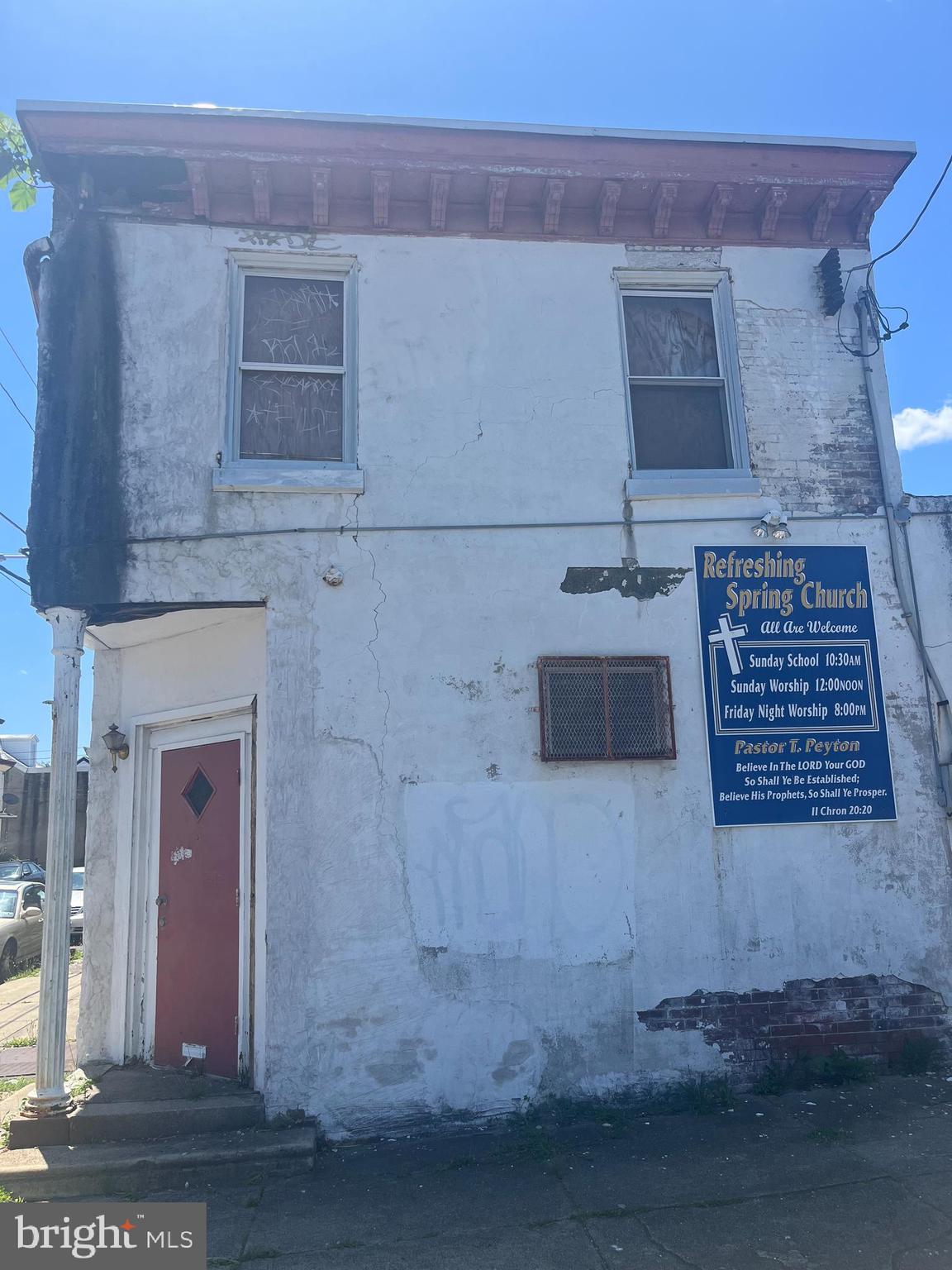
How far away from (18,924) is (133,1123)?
9.54 m

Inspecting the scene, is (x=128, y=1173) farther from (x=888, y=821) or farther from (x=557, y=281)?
(x=557, y=281)

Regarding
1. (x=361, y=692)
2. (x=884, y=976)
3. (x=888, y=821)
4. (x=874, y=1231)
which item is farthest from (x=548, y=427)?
(x=874, y=1231)

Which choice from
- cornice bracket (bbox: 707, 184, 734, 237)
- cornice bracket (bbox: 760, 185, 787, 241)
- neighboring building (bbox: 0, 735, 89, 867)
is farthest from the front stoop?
neighboring building (bbox: 0, 735, 89, 867)

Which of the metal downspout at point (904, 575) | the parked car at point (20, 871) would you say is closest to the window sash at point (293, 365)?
the metal downspout at point (904, 575)

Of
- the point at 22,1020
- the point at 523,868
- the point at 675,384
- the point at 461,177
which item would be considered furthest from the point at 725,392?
the point at 22,1020

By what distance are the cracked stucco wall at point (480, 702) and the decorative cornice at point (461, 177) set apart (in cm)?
23

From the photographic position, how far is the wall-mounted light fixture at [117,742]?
7469 mm

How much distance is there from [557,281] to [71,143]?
353 cm

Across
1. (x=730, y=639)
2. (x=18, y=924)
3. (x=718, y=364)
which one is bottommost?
(x=18, y=924)

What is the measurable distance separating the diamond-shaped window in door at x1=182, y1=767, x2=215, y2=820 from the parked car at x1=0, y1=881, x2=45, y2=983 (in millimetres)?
7784

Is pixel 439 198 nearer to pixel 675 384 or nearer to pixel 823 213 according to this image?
pixel 675 384

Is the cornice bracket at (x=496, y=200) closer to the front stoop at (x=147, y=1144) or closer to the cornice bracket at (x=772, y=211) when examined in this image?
the cornice bracket at (x=772, y=211)

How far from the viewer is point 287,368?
6.88 m

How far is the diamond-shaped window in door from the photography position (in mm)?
7121
